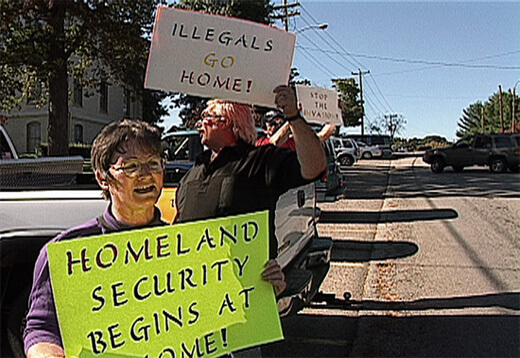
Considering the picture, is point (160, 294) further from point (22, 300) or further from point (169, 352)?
point (22, 300)

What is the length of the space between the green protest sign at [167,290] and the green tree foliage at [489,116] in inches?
2698

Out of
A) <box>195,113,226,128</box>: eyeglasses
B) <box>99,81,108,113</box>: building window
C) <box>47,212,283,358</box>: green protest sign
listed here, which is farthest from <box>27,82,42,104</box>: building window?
<box>47,212,283,358</box>: green protest sign

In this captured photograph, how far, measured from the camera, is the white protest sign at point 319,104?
2848 millimetres

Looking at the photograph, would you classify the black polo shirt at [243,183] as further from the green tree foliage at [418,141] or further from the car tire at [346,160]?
the green tree foliage at [418,141]

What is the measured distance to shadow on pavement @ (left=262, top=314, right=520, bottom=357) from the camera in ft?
13.8

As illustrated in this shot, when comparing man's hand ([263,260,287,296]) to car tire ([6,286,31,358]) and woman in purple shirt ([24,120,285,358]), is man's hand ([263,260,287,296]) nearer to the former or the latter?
woman in purple shirt ([24,120,285,358])

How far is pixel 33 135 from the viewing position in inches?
1231

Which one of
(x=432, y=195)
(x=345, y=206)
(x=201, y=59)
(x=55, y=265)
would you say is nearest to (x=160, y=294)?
(x=55, y=265)

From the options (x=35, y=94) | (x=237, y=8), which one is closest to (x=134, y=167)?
(x=237, y=8)

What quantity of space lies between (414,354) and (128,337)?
3100mm

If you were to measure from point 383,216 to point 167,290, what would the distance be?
1049 centimetres

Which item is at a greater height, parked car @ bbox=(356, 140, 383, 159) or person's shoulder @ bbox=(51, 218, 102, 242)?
parked car @ bbox=(356, 140, 383, 159)

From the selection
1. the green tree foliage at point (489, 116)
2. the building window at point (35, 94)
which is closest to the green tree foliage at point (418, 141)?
the green tree foliage at point (489, 116)

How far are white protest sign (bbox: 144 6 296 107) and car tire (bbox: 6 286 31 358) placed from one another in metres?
1.68
